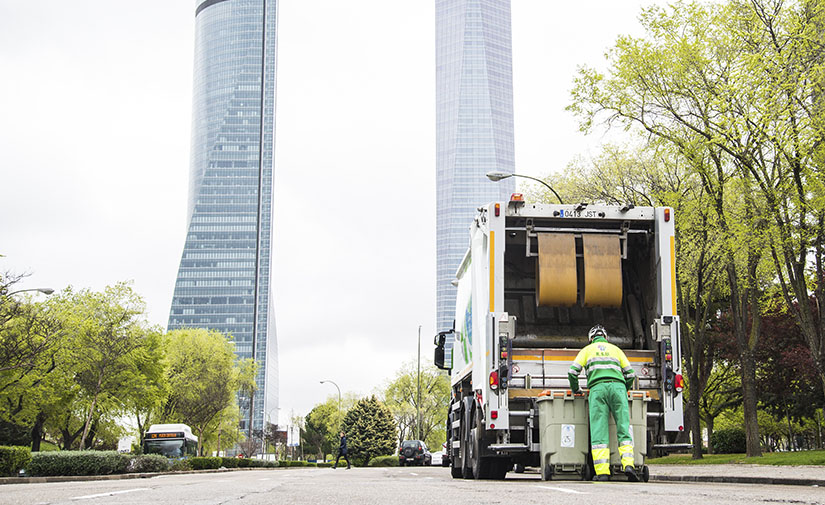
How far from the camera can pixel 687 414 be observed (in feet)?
111

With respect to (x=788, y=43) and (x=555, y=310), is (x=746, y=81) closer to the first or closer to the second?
(x=788, y=43)

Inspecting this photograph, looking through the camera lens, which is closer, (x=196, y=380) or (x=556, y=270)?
(x=556, y=270)

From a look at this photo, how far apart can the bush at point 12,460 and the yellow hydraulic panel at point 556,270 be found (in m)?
16.1

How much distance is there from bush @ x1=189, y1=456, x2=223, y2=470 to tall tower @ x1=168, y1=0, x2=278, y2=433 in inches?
5303

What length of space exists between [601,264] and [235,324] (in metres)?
176

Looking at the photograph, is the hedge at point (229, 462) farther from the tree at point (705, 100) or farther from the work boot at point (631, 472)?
the work boot at point (631, 472)

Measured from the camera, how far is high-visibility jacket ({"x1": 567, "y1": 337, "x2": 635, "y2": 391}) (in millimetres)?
11500

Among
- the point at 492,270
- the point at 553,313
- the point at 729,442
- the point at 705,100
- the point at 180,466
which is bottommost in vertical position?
the point at 180,466

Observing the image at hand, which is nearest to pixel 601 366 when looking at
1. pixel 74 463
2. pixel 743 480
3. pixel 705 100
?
pixel 743 480

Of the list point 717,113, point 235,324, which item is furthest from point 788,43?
point 235,324

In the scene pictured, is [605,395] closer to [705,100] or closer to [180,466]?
[705,100]

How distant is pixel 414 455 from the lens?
4769cm

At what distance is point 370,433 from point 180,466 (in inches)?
2163

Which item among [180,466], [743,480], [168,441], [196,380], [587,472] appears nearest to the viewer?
[587,472]
